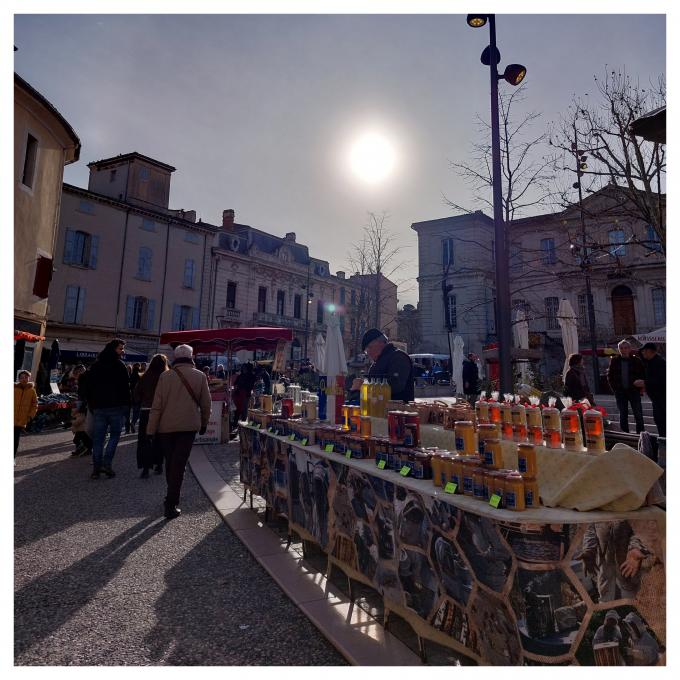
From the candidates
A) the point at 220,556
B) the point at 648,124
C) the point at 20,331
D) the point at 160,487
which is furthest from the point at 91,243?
the point at 648,124

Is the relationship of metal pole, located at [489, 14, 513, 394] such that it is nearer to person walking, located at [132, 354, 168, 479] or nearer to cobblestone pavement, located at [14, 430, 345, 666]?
cobblestone pavement, located at [14, 430, 345, 666]

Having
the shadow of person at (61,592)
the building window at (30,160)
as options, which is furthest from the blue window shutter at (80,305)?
the shadow of person at (61,592)

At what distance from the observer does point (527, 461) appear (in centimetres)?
218

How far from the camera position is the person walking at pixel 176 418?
198 inches

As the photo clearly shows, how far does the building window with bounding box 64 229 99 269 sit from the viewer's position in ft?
80.4

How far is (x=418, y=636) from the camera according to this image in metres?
2.48

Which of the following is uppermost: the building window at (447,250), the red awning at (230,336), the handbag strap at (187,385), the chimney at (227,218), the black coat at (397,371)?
the chimney at (227,218)

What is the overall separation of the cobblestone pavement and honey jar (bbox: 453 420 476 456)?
1.42m

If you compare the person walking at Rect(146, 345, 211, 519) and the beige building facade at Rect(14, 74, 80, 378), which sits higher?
the beige building facade at Rect(14, 74, 80, 378)

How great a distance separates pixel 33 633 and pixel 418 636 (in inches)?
94.6

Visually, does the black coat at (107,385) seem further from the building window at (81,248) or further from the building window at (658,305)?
the building window at (658,305)

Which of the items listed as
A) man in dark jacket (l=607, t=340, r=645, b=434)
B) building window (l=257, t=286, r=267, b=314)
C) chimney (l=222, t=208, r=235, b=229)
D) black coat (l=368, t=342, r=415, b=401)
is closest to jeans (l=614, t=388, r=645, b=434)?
man in dark jacket (l=607, t=340, r=645, b=434)

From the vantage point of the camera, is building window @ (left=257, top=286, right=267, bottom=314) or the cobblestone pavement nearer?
the cobblestone pavement

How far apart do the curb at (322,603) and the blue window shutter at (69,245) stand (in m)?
24.8
